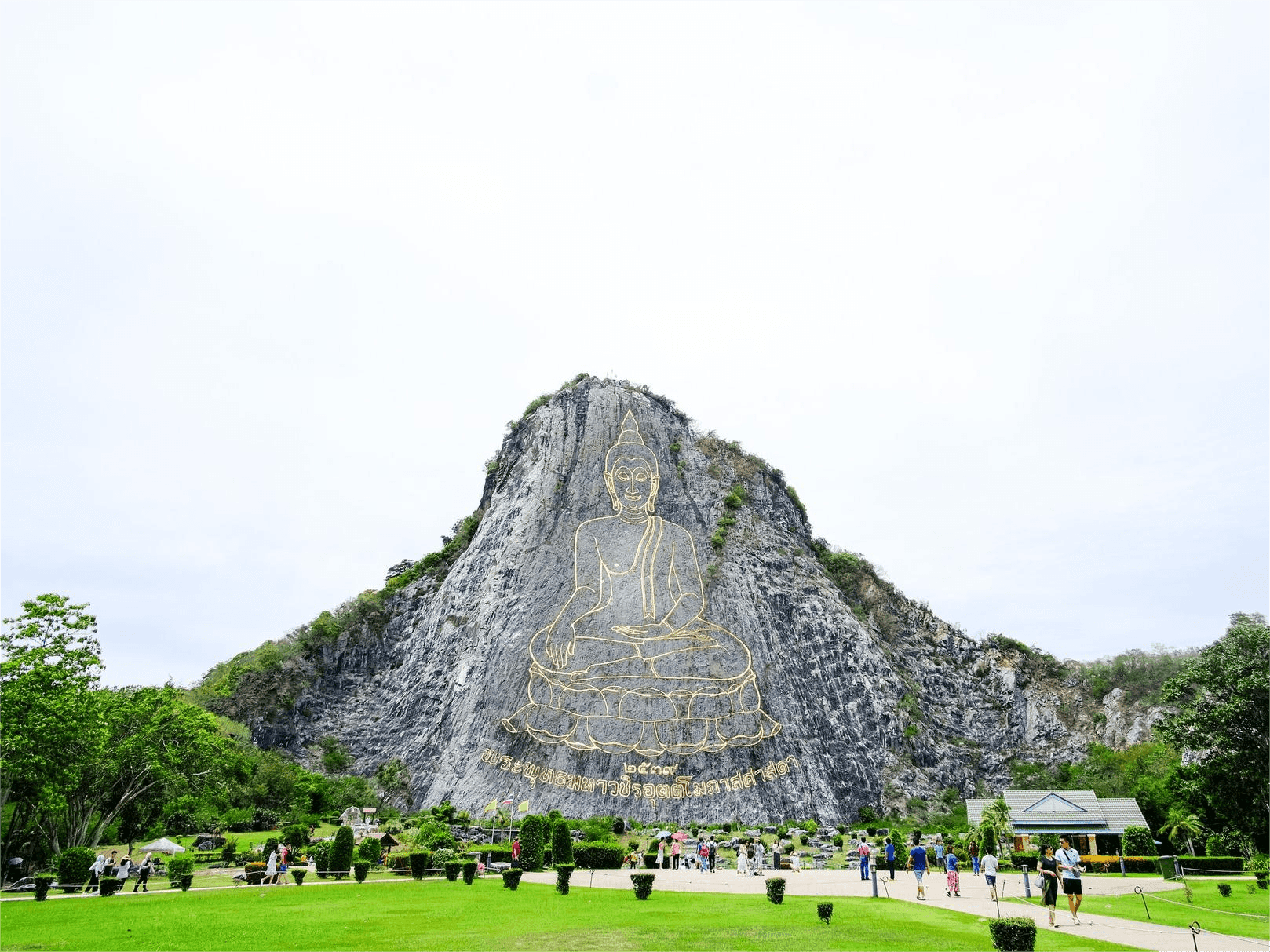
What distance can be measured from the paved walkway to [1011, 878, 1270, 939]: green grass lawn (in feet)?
0.66

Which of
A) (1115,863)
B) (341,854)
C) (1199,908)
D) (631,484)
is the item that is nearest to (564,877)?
(341,854)

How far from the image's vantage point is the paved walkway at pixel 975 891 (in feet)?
43.5

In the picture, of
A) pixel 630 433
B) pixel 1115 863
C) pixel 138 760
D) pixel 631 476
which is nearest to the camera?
pixel 1115 863

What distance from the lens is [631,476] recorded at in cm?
5375

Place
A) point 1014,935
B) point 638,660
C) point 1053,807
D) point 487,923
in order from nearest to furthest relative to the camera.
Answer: point 1014,935, point 487,923, point 1053,807, point 638,660

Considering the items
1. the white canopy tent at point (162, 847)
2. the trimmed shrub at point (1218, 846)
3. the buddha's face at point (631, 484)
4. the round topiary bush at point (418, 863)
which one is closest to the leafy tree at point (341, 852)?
the round topiary bush at point (418, 863)

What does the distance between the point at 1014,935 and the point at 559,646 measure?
3653cm

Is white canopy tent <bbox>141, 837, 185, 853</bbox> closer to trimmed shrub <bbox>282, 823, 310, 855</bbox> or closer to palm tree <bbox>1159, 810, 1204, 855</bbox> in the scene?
trimmed shrub <bbox>282, 823, 310, 855</bbox>

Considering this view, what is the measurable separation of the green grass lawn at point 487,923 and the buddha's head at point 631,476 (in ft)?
109

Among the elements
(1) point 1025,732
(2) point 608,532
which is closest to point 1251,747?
(1) point 1025,732

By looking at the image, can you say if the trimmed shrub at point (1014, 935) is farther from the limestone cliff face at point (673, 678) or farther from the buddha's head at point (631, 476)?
the buddha's head at point (631, 476)

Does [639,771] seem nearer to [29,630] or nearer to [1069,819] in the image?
[1069,819]

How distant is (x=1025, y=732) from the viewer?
5147 centimetres

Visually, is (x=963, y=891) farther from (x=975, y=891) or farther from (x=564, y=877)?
(x=564, y=877)
